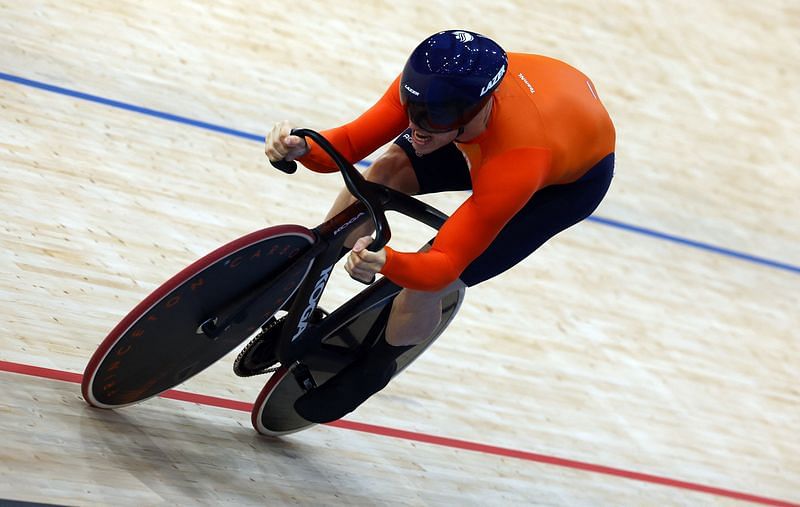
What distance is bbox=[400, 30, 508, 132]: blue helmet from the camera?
80.2 inches

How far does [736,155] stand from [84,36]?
12.2ft

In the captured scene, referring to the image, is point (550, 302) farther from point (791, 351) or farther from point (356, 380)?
point (356, 380)

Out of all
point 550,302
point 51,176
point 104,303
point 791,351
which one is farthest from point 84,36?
point 791,351

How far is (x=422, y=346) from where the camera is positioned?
297cm

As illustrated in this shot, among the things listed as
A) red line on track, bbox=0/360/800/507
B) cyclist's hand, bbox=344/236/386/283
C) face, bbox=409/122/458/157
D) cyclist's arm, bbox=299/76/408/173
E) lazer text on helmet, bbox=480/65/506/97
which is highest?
lazer text on helmet, bbox=480/65/506/97

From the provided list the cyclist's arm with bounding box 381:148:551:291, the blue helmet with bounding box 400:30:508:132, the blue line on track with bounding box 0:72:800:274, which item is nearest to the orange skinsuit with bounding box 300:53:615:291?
the cyclist's arm with bounding box 381:148:551:291

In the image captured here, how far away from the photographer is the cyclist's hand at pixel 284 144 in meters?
2.26

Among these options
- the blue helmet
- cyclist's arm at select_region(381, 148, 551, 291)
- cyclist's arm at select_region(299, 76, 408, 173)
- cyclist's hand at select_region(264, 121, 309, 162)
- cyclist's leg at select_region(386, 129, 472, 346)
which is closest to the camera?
the blue helmet

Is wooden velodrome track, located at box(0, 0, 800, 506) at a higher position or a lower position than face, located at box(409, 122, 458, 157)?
lower

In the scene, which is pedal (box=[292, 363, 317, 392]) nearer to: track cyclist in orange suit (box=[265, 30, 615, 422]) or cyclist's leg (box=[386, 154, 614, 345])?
track cyclist in orange suit (box=[265, 30, 615, 422])

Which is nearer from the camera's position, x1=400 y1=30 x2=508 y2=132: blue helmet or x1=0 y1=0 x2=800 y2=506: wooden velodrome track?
x1=400 y1=30 x2=508 y2=132: blue helmet

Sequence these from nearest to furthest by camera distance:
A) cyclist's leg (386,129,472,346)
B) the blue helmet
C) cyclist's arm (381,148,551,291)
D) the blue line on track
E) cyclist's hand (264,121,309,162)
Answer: the blue helmet, cyclist's arm (381,148,551,291), cyclist's hand (264,121,309,162), cyclist's leg (386,129,472,346), the blue line on track

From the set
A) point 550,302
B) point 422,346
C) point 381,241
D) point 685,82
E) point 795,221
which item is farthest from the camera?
point 685,82

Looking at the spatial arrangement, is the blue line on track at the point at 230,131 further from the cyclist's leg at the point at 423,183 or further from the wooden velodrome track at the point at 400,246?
the cyclist's leg at the point at 423,183
